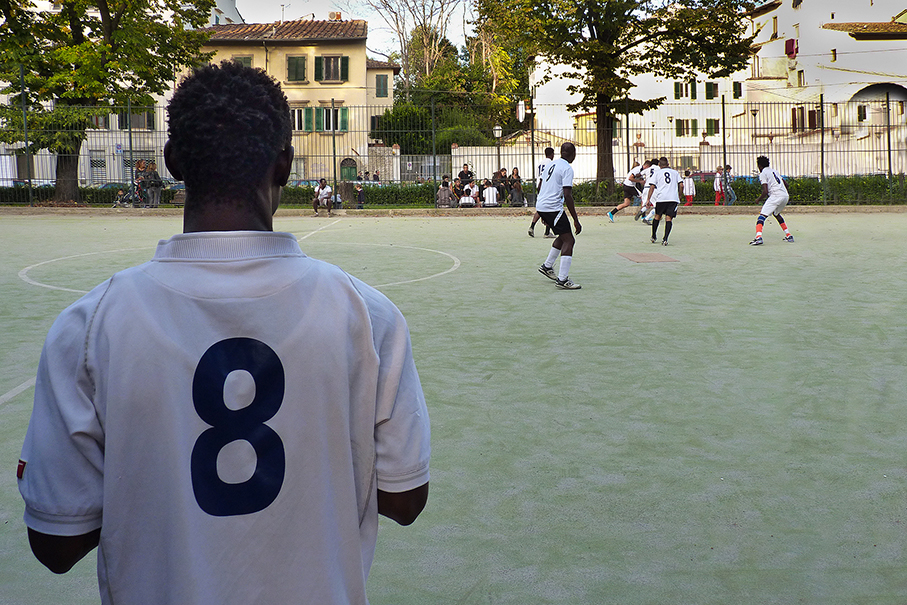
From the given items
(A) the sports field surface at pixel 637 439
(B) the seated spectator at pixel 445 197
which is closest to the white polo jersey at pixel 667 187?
(A) the sports field surface at pixel 637 439

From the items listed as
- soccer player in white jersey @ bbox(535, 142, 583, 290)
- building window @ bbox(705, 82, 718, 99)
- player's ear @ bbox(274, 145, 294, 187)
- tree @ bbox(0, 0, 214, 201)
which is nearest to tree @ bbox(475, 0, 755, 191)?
tree @ bbox(0, 0, 214, 201)

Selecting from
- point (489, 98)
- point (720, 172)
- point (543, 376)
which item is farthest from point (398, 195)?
point (543, 376)

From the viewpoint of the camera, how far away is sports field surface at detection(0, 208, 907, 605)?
10.9ft

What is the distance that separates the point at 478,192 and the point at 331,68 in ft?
85.7

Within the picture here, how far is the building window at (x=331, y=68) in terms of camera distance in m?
51.9

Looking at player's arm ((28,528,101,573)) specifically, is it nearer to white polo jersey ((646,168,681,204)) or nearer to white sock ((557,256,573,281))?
white sock ((557,256,573,281))

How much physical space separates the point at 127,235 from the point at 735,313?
14003mm

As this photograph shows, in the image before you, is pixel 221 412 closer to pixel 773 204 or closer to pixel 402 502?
pixel 402 502

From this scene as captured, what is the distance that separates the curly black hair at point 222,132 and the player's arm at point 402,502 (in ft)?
2.11

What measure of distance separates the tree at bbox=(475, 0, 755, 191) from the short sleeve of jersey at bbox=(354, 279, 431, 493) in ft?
92.1

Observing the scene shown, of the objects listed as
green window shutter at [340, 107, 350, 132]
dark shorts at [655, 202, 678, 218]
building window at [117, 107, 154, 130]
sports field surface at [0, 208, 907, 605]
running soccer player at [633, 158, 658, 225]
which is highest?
green window shutter at [340, 107, 350, 132]

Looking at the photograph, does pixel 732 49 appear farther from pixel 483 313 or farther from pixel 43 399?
pixel 43 399

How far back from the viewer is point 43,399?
1.53 m

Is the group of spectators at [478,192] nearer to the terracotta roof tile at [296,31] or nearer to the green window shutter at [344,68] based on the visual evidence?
the green window shutter at [344,68]
